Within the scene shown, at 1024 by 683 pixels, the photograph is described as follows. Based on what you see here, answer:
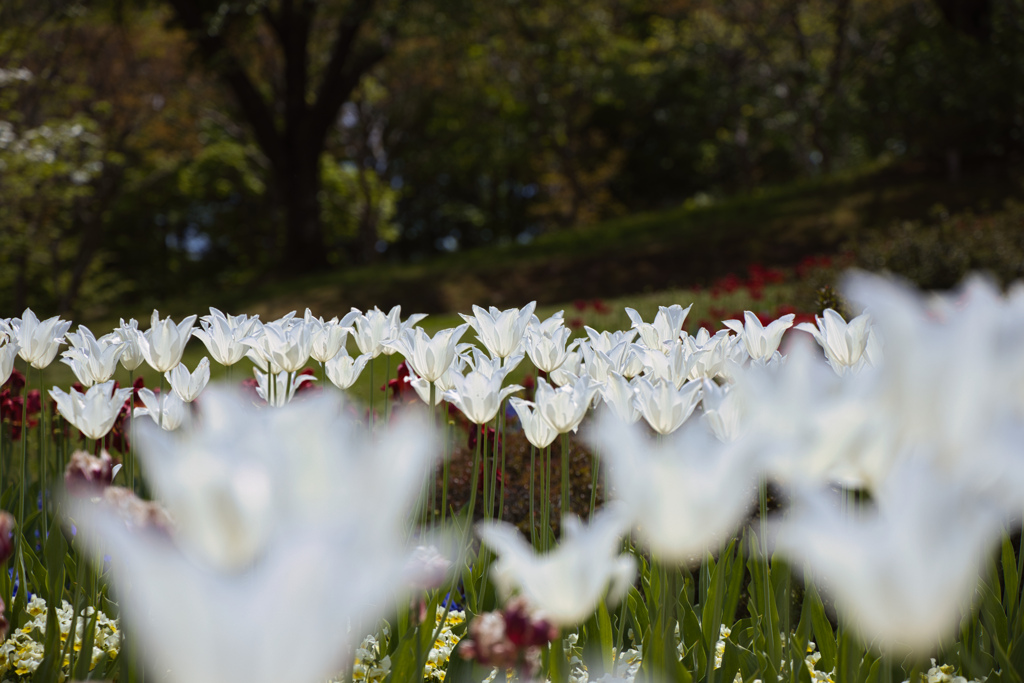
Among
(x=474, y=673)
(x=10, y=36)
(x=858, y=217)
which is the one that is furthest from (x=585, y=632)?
(x=858, y=217)

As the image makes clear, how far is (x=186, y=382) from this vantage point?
2045mm

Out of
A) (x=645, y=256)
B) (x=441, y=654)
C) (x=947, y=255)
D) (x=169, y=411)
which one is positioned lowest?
(x=441, y=654)

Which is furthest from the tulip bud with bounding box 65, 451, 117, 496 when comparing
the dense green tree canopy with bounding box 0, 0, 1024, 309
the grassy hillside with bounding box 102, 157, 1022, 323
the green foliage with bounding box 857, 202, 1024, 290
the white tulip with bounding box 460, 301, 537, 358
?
the grassy hillside with bounding box 102, 157, 1022, 323

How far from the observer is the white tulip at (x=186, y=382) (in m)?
2.03

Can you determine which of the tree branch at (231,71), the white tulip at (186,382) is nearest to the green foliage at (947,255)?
the white tulip at (186,382)

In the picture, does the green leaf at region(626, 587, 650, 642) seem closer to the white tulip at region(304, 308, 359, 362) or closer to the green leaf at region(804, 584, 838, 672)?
the green leaf at region(804, 584, 838, 672)

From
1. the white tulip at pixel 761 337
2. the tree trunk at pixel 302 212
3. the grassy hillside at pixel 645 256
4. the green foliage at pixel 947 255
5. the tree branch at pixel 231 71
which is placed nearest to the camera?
the white tulip at pixel 761 337

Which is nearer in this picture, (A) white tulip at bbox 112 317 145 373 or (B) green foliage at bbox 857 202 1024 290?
(A) white tulip at bbox 112 317 145 373

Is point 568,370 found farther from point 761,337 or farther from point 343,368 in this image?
point 343,368

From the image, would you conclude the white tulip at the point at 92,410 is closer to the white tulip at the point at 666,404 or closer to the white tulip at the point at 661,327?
the white tulip at the point at 666,404

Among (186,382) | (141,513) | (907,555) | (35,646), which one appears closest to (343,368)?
(186,382)

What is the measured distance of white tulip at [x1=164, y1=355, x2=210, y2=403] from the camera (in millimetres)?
2027

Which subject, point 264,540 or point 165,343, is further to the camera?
point 165,343

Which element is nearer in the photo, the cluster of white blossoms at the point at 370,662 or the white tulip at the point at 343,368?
the cluster of white blossoms at the point at 370,662
